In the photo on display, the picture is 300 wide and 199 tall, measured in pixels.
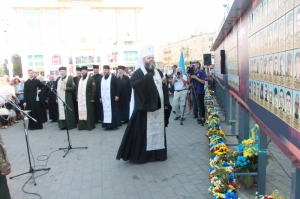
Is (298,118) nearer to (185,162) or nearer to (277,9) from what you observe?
(277,9)

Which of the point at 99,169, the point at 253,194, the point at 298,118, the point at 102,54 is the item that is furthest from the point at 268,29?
the point at 102,54

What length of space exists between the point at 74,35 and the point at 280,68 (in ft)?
199

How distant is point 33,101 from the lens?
8.66m

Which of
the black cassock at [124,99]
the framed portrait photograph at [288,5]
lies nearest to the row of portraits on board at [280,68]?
the framed portrait photograph at [288,5]

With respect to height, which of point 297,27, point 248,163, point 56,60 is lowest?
point 248,163

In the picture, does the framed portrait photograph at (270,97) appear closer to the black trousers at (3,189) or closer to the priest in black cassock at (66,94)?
the black trousers at (3,189)

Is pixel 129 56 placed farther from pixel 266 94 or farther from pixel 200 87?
pixel 266 94

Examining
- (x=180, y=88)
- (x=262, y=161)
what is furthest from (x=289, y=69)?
(x=180, y=88)

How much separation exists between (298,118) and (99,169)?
11.9 ft

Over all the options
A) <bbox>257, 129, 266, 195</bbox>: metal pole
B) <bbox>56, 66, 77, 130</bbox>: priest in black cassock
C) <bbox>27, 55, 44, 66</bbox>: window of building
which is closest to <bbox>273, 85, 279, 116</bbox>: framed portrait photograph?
<bbox>257, 129, 266, 195</bbox>: metal pole

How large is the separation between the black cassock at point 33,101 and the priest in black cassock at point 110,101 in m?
2.44

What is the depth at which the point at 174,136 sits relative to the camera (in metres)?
6.69

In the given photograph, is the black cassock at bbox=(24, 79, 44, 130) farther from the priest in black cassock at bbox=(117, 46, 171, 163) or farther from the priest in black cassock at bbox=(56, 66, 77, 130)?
the priest in black cassock at bbox=(117, 46, 171, 163)

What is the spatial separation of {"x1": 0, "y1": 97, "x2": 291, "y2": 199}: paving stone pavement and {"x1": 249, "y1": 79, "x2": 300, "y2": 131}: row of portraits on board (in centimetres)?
151
